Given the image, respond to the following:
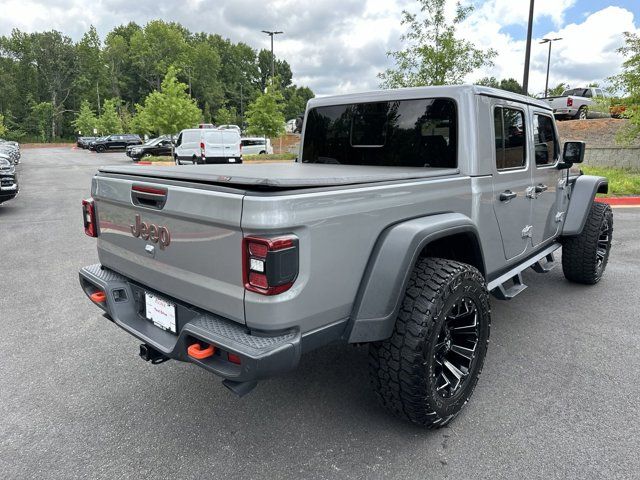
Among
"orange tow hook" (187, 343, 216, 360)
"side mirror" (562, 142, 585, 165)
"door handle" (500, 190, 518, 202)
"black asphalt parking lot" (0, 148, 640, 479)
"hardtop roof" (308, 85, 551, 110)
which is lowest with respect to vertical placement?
"black asphalt parking lot" (0, 148, 640, 479)

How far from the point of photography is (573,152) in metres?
4.11

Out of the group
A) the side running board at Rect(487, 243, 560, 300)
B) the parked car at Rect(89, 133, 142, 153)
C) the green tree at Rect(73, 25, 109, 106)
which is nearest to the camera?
the side running board at Rect(487, 243, 560, 300)

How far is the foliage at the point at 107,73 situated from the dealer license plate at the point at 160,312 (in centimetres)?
6237

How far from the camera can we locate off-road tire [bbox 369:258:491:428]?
7.59 ft

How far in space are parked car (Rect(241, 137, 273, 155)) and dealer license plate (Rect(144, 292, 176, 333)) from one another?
2770cm

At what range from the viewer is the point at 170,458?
2.35m

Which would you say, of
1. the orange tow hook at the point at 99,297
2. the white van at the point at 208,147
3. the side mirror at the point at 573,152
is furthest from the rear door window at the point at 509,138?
the white van at the point at 208,147

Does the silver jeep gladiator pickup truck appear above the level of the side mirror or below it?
below

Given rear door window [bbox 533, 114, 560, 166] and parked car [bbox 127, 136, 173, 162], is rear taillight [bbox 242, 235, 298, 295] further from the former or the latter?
parked car [bbox 127, 136, 173, 162]

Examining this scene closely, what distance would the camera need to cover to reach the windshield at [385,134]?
315cm

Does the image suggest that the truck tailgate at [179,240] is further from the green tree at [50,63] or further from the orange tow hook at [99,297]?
the green tree at [50,63]

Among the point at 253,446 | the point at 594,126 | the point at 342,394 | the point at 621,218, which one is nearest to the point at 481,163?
the point at 342,394

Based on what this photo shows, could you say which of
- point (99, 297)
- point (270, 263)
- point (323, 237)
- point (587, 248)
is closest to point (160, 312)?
point (99, 297)

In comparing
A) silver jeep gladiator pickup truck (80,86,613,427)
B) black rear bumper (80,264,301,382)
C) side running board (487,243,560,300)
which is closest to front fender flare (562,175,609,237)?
side running board (487,243,560,300)
